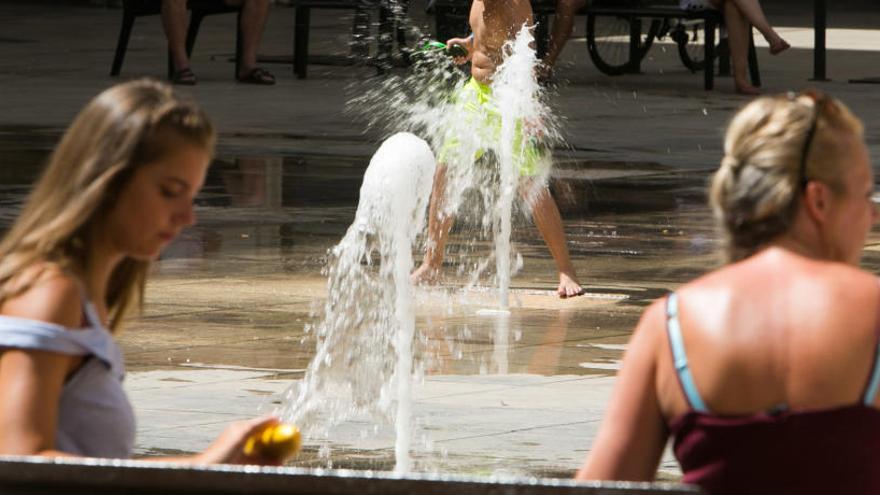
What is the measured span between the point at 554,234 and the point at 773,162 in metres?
7.65

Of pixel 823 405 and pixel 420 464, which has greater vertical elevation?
pixel 823 405

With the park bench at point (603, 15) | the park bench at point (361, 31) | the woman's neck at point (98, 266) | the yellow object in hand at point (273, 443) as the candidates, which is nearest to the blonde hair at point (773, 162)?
the yellow object in hand at point (273, 443)

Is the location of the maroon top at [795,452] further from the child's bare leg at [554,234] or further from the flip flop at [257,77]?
the flip flop at [257,77]

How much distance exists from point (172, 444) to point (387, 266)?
165 inches

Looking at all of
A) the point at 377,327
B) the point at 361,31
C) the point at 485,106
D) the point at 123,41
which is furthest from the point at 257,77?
the point at 377,327

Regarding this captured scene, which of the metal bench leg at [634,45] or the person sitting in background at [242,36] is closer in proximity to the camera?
the person sitting in background at [242,36]

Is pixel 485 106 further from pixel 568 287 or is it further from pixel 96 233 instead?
pixel 96 233

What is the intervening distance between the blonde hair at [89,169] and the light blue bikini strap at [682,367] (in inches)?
30.8

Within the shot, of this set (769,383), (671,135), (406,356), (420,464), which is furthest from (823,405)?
(671,135)

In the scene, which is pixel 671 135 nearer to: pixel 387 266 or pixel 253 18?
pixel 253 18

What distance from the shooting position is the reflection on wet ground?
763cm

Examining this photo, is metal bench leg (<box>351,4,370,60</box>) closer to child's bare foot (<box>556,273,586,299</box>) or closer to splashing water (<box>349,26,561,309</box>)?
splashing water (<box>349,26,561,309</box>)

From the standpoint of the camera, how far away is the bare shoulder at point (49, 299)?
3061mm

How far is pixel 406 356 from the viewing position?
7.96 metres
